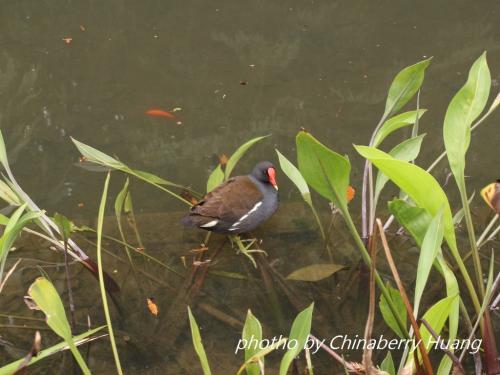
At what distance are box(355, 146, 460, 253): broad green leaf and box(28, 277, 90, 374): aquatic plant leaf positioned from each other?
0.95 meters

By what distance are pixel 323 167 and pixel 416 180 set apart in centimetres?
28

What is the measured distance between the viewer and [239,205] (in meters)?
3.32

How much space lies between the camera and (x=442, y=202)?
2.11 meters

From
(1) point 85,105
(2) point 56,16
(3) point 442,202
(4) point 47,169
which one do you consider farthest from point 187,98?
(3) point 442,202

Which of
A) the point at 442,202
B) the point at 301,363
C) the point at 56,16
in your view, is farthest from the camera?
the point at 56,16

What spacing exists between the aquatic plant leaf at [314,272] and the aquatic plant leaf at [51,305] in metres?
1.26

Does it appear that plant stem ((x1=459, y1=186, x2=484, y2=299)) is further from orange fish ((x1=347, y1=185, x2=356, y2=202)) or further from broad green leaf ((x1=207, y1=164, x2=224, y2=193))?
broad green leaf ((x1=207, y1=164, x2=224, y2=193))

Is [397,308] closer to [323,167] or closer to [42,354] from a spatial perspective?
[323,167]

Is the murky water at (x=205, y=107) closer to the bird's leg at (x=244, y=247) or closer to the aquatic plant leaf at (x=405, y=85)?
the bird's leg at (x=244, y=247)

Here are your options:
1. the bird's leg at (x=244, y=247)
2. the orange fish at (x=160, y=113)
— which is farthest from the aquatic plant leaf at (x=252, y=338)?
the orange fish at (x=160, y=113)

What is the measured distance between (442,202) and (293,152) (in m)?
1.78

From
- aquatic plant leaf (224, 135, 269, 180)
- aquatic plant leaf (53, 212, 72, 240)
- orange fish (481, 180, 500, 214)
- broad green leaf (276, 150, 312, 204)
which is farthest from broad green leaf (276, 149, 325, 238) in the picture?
orange fish (481, 180, 500, 214)

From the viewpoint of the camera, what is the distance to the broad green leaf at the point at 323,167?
2068 millimetres

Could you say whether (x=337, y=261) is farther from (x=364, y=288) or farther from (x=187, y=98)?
(x=187, y=98)
